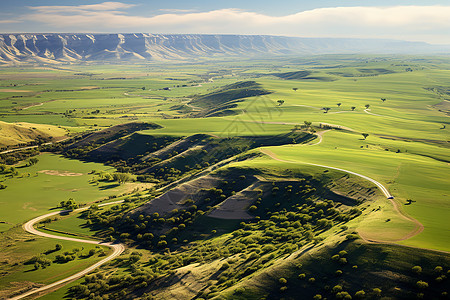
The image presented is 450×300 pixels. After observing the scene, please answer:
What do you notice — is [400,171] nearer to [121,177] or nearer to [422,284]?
[422,284]

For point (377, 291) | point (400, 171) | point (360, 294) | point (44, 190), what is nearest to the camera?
point (377, 291)

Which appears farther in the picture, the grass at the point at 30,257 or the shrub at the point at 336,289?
the grass at the point at 30,257

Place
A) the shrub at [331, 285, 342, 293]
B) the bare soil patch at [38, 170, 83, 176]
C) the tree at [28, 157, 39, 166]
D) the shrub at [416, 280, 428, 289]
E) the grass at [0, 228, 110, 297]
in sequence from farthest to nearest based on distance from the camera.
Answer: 1. the tree at [28, 157, 39, 166]
2. the bare soil patch at [38, 170, 83, 176]
3. the grass at [0, 228, 110, 297]
4. the shrub at [331, 285, 342, 293]
5. the shrub at [416, 280, 428, 289]

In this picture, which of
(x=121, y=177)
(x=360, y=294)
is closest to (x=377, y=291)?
(x=360, y=294)

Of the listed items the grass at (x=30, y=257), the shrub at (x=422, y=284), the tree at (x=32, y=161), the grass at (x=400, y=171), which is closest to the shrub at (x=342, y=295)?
the shrub at (x=422, y=284)

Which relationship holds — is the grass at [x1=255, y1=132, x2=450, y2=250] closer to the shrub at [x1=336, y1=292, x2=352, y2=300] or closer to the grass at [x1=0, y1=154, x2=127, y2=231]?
the shrub at [x1=336, y1=292, x2=352, y2=300]

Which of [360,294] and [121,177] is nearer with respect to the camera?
[360,294]

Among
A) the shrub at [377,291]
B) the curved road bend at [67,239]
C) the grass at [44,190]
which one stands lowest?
the curved road bend at [67,239]

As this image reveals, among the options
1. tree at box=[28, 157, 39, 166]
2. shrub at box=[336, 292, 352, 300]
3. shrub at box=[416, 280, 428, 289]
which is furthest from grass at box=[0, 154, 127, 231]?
shrub at box=[416, 280, 428, 289]

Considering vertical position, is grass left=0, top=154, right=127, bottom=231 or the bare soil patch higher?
the bare soil patch

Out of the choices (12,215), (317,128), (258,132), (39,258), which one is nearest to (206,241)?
(39,258)

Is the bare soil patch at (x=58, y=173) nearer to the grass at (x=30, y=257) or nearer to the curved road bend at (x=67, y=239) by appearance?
the curved road bend at (x=67, y=239)
